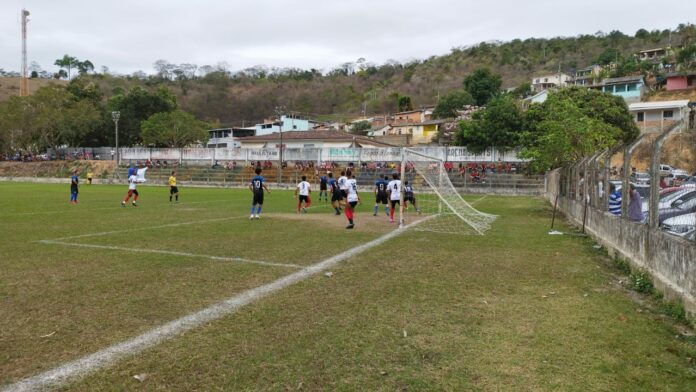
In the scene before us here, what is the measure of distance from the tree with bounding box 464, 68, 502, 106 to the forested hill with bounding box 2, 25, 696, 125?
59.2ft

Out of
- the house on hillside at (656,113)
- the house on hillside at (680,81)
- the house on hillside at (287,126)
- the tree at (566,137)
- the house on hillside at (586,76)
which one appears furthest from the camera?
the house on hillside at (586,76)

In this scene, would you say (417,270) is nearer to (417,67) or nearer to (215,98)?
(215,98)

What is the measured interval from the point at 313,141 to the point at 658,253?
50792 mm

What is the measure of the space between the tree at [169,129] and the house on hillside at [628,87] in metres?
56.0

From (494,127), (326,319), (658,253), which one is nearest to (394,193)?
(658,253)

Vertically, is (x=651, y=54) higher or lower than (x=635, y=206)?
higher

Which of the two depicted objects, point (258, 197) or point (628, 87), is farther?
point (628, 87)

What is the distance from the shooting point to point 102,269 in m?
8.68

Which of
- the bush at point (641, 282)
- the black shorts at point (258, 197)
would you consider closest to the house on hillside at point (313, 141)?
the black shorts at point (258, 197)

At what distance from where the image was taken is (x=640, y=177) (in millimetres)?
8648

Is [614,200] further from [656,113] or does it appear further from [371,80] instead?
[371,80]

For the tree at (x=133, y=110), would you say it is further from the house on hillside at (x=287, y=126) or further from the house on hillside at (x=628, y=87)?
the house on hillside at (x=628, y=87)

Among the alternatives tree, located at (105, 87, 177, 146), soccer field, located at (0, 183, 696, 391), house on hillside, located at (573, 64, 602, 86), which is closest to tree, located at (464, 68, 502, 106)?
house on hillside, located at (573, 64, 602, 86)

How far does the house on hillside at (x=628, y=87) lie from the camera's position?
218ft
